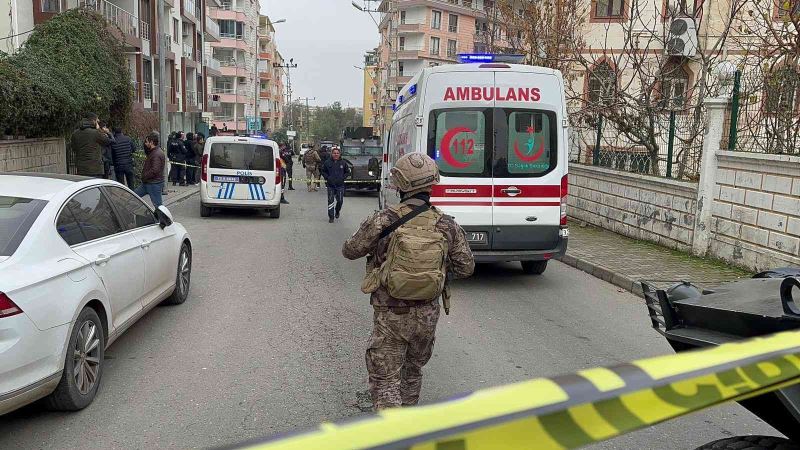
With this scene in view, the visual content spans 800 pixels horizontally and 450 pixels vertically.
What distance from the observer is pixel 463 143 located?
8.04 m

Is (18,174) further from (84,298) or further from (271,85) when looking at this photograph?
(271,85)

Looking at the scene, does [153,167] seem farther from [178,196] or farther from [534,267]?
[534,267]

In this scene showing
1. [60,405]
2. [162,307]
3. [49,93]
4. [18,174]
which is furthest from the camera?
[49,93]

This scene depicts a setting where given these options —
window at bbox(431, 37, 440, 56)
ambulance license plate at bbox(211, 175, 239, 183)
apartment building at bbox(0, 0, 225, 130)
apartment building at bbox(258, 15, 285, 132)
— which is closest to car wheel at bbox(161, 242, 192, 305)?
ambulance license plate at bbox(211, 175, 239, 183)

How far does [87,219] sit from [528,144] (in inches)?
206

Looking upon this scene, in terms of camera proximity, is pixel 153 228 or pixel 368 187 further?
pixel 368 187

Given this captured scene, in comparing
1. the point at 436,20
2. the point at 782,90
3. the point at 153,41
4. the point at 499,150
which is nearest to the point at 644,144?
the point at 782,90

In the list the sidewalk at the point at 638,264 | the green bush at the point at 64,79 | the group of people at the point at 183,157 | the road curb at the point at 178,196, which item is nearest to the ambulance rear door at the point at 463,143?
the sidewalk at the point at 638,264

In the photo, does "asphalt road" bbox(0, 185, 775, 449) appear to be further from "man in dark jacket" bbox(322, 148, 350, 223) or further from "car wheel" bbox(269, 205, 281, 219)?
"car wheel" bbox(269, 205, 281, 219)

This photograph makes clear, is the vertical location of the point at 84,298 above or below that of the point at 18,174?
below

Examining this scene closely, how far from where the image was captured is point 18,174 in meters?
5.18

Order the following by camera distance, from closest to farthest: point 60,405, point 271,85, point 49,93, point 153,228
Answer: point 60,405 → point 153,228 → point 49,93 → point 271,85

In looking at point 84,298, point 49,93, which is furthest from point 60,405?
point 49,93

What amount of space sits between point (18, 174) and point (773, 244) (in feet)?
28.7
